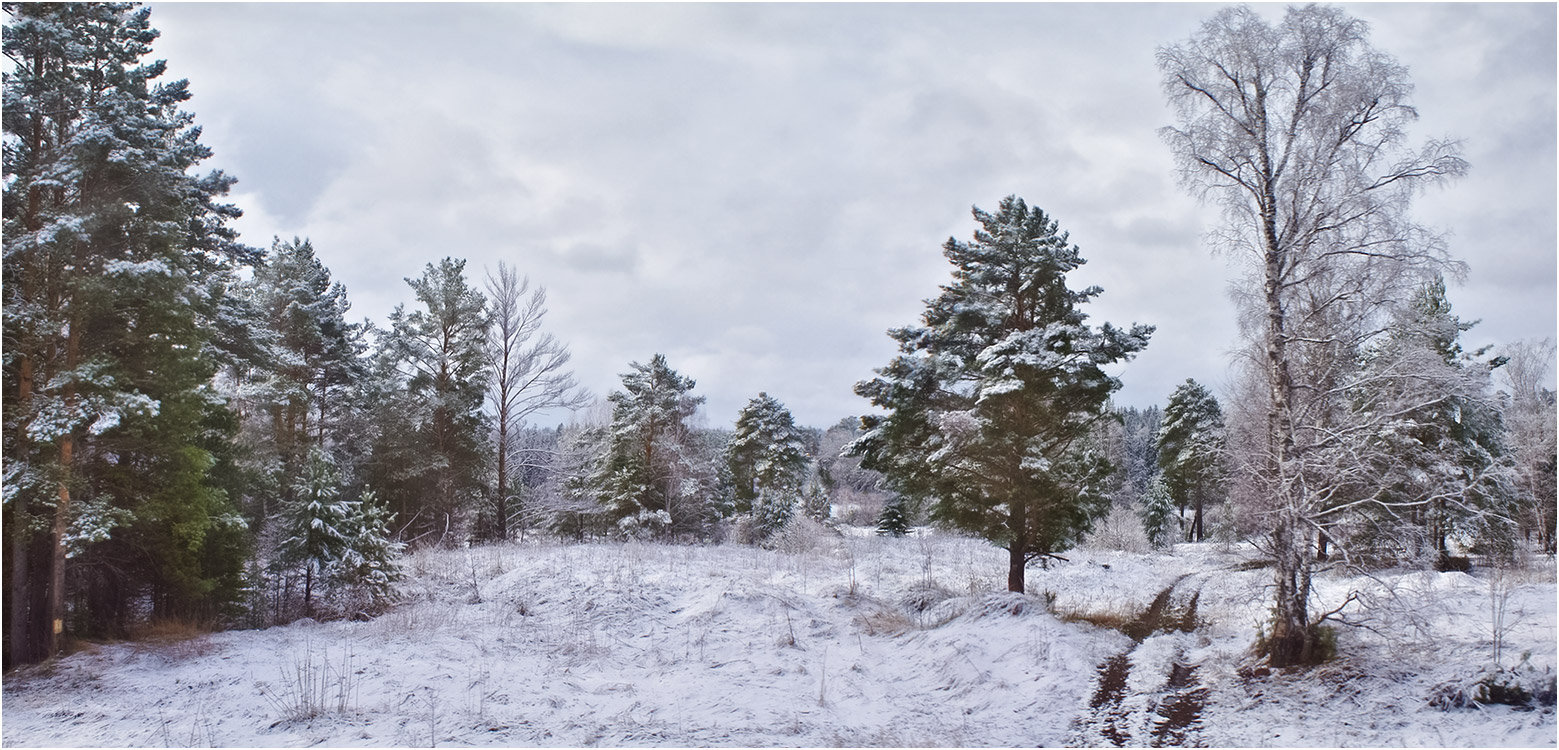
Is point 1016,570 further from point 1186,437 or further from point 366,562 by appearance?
point 1186,437

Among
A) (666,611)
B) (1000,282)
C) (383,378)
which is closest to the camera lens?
(666,611)

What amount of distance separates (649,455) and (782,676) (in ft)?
72.3

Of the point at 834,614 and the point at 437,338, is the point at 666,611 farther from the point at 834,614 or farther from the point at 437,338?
the point at 437,338

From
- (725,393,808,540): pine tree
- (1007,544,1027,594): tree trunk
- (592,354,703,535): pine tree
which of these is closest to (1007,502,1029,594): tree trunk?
(1007,544,1027,594): tree trunk

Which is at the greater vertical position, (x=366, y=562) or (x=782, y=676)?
(x=366, y=562)

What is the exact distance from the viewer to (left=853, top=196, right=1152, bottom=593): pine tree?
14.2 meters

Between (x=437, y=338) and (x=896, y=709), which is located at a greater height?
(x=437, y=338)

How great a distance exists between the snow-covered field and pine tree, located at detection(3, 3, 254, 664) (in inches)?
59.8

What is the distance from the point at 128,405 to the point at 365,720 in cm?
606

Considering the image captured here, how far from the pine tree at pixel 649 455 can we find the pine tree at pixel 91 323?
18726 mm

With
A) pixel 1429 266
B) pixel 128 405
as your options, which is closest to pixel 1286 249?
pixel 1429 266

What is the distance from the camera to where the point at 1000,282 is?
50.4ft

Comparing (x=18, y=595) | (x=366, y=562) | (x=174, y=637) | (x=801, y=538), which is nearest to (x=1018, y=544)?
(x=801, y=538)

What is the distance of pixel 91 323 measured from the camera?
10492 mm
